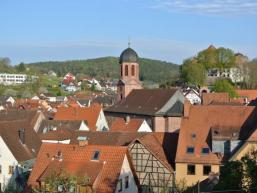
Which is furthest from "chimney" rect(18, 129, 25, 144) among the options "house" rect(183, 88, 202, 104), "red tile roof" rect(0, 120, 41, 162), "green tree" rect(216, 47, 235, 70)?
"green tree" rect(216, 47, 235, 70)

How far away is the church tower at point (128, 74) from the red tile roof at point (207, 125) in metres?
39.7

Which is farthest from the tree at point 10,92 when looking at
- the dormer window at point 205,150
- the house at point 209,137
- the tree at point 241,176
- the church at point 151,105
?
the tree at point 241,176

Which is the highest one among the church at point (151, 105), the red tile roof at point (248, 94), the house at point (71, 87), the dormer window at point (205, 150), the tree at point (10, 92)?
the house at point (71, 87)

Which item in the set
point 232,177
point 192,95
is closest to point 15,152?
point 232,177

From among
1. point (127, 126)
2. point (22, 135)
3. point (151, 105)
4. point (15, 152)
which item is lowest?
point (15, 152)

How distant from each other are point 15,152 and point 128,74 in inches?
1743

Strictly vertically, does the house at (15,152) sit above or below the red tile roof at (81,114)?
below

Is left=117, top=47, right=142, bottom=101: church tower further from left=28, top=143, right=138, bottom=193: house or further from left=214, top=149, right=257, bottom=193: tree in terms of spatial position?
left=214, top=149, right=257, bottom=193: tree

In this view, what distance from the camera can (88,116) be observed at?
65.6 meters

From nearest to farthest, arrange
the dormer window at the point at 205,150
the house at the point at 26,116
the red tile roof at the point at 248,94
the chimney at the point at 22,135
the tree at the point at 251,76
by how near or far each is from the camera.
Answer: the dormer window at the point at 205,150 → the chimney at the point at 22,135 → the house at the point at 26,116 → the red tile roof at the point at 248,94 → the tree at the point at 251,76

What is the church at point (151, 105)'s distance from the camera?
65562 millimetres

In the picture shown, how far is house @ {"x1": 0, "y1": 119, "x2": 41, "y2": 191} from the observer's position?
37.6 m

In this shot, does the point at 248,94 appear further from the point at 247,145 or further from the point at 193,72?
the point at 247,145

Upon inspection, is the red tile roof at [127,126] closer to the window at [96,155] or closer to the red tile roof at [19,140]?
the red tile roof at [19,140]
